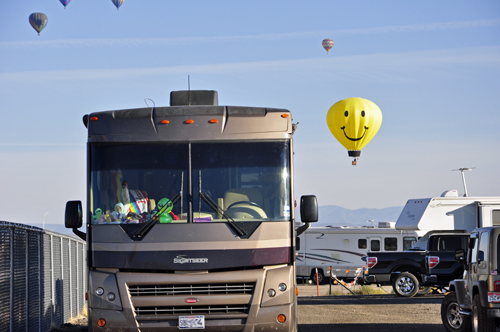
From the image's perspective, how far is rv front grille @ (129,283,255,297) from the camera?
9.01 m

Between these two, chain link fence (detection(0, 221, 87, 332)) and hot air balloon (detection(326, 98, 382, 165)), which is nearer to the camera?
chain link fence (detection(0, 221, 87, 332))

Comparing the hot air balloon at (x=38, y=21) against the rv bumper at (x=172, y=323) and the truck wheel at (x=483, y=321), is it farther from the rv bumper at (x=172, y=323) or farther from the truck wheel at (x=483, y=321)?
the truck wheel at (x=483, y=321)

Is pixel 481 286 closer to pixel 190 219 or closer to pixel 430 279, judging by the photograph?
pixel 190 219

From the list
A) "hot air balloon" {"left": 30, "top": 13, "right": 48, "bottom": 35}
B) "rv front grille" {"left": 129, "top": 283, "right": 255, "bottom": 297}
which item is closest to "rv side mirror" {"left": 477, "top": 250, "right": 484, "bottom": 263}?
"rv front grille" {"left": 129, "top": 283, "right": 255, "bottom": 297}

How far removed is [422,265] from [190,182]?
16.2m

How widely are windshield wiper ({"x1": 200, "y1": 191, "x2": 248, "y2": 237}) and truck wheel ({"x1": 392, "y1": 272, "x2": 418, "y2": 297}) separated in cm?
1543

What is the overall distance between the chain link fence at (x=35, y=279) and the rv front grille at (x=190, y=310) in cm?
262

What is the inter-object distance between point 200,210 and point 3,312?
360cm

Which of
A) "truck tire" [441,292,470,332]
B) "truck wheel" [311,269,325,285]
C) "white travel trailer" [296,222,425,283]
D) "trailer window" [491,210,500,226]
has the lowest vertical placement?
"truck wheel" [311,269,325,285]

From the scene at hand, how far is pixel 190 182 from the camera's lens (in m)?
9.30

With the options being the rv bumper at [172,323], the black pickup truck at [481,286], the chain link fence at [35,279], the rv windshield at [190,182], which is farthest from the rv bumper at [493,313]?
the chain link fence at [35,279]

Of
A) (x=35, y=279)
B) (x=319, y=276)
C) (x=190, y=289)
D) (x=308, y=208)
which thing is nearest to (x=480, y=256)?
(x=308, y=208)

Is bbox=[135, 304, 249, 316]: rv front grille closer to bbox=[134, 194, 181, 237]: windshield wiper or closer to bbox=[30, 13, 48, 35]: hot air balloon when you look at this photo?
bbox=[134, 194, 181, 237]: windshield wiper

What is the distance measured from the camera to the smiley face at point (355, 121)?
34.0m
